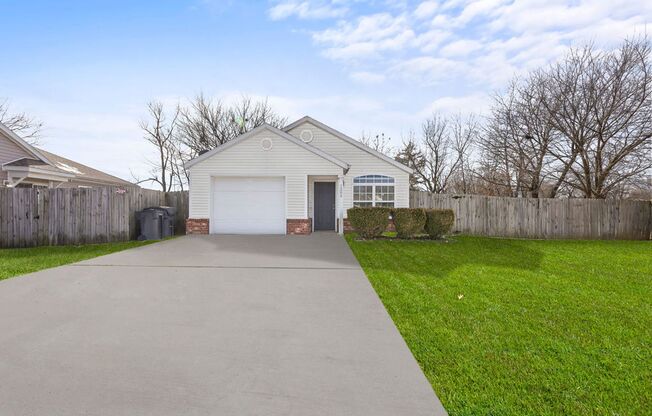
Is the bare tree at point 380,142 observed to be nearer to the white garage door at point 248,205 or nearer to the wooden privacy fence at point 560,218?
the wooden privacy fence at point 560,218

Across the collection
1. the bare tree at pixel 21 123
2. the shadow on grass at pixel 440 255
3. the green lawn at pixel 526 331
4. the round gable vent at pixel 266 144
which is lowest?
the green lawn at pixel 526 331

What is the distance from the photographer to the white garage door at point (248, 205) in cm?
1321

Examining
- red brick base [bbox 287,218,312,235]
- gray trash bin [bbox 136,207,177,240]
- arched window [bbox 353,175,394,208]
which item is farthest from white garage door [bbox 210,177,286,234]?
arched window [bbox 353,175,394,208]

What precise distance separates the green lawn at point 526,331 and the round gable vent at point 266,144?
7442 millimetres

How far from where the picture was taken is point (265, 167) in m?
13.1

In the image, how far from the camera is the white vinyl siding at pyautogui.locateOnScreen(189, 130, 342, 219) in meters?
13.0

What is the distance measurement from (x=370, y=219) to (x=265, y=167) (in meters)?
4.67

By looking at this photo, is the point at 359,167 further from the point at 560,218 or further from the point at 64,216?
the point at 64,216

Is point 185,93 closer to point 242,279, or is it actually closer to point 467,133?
point 467,133

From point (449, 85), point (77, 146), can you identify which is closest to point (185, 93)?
point (77, 146)

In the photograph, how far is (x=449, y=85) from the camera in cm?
1598

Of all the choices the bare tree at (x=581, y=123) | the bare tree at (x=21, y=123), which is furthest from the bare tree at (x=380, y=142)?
the bare tree at (x=21, y=123)

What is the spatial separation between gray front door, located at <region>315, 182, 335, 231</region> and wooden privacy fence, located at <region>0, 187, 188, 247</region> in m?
7.41

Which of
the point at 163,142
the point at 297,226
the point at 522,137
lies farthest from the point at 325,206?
the point at 163,142
